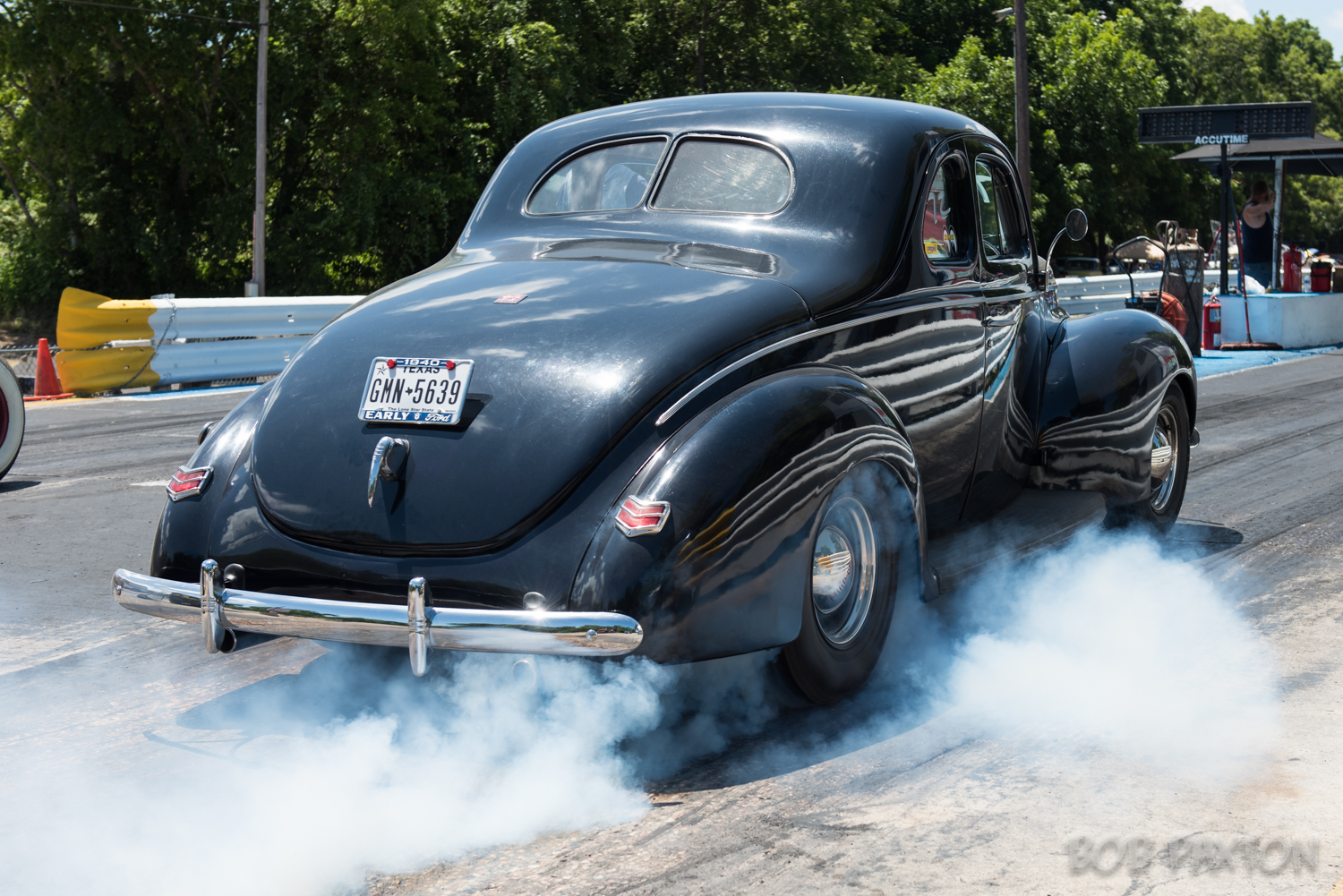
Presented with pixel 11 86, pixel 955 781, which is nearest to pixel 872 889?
pixel 955 781

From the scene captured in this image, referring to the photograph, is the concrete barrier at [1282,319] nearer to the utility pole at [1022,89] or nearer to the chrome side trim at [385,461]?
the utility pole at [1022,89]

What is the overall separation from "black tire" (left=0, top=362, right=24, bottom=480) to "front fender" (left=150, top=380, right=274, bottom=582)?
14.4 feet

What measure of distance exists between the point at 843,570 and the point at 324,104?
2973 centimetres

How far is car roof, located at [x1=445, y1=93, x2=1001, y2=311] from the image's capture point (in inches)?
161

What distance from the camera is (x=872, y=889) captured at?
8.80 feet

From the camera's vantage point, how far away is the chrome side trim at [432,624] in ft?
9.90

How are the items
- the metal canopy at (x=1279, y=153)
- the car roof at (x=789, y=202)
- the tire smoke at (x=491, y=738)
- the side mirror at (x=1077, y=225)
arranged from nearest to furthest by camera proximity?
the tire smoke at (x=491, y=738), the car roof at (x=789, y=202), the side mirror at (x=1077, y=225), the metal canopy at (x=1279, y=153)

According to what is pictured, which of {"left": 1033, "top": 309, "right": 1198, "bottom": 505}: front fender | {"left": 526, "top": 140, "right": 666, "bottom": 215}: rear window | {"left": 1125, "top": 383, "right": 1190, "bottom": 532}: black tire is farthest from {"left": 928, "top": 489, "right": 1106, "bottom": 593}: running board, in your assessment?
{"left": 526, "top": 140, "right": 666, "bottom": 215}: rear window

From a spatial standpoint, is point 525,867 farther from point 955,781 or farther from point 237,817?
point 955,781

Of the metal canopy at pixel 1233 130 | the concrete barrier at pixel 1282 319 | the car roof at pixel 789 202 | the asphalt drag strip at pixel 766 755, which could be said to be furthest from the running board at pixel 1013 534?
the concrete barrier at pixel 1282 319

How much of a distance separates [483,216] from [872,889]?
9.74 ft

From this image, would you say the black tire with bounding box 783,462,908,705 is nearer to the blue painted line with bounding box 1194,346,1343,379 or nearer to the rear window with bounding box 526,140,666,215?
the rear window with bounding box 526,140,666,215

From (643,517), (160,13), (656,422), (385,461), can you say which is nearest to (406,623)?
(385,461)

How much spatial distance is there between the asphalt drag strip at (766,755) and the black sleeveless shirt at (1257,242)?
14868 millimetres
